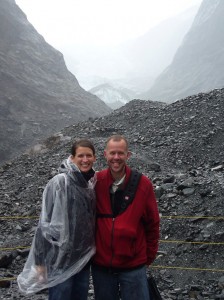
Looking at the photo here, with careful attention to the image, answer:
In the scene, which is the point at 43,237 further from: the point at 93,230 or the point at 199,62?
the point at 199,62

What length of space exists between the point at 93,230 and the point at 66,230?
0.76 ft

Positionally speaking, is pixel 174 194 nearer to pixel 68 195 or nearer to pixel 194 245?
pixel 194 245

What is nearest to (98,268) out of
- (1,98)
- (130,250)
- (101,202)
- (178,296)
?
(130,250)

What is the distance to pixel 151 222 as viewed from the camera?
2992mm

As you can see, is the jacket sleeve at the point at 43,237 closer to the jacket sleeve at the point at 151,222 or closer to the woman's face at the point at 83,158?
the woman's face at the point at 83,158

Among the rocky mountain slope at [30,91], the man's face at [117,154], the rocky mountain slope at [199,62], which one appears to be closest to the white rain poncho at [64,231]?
the man's face at [117,154]

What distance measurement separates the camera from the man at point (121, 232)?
112 inches

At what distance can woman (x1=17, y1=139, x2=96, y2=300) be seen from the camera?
2941 millimetres

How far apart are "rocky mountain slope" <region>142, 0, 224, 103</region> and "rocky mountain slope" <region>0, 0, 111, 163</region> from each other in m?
35.7

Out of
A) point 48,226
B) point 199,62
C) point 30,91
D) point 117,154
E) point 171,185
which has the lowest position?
point 48,226

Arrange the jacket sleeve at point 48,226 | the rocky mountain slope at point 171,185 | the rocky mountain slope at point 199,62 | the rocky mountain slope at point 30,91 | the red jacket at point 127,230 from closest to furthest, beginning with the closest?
1. the red jacket at point 127,230
2. the jacket sleeve at point 48,226
3. the rocky mountain slope at point 171,185
4. the rocky mountain slope at point 30,91
5. the rocky mountain slope at point 199,62

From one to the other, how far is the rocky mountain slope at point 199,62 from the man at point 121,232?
230 ft

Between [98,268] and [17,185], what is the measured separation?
29.8ft

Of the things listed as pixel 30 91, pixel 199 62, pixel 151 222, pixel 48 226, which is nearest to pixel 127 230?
pixel 151 222
